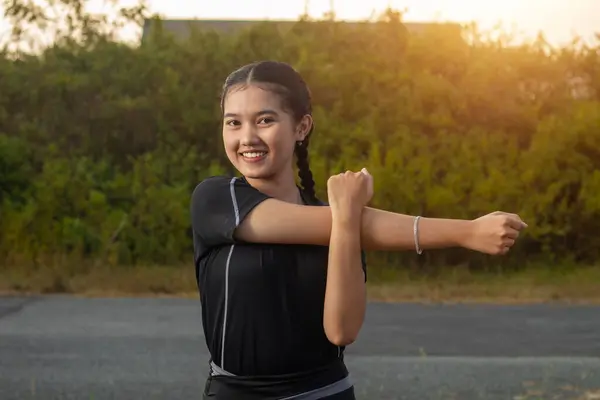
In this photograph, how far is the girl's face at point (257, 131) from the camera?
1.88 meters

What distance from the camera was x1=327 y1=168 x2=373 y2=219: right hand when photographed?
5.86 ft

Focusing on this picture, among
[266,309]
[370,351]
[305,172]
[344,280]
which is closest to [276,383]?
[266,309]

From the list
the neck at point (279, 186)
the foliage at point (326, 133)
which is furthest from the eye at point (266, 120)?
the foliage at point (326, 133)

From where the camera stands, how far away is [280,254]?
73.5 inches

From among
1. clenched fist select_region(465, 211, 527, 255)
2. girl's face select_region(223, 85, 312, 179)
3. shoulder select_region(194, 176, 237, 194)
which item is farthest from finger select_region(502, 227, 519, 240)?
shoulder select_region(194, 176, 237, 194)

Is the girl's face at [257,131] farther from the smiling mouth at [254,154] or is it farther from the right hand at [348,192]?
the right hand at [348,192]

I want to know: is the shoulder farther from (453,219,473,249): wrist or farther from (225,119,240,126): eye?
(453,219,473,249): wrist

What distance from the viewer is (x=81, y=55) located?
57.7 feet

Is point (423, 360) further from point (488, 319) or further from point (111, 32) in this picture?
point (111, 32)

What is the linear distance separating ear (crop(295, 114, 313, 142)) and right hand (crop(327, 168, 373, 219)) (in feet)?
0.61

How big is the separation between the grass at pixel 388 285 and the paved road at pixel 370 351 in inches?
31.3

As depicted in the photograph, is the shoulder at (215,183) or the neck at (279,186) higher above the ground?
the shoulder at (215,183)

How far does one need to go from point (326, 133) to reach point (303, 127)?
13669mm

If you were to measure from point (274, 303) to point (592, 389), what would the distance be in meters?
5.55
